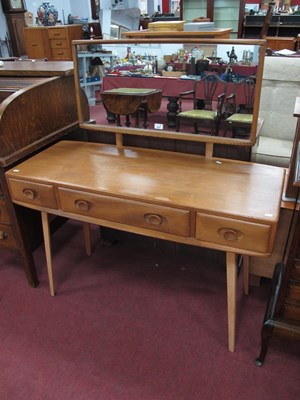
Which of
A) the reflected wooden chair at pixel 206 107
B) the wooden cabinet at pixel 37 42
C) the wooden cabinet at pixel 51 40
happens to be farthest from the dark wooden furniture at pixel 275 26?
the reflected wooden chair at pixel 206 107

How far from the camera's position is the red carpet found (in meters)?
1.21

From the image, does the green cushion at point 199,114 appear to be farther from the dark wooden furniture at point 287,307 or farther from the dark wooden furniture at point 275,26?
the dark wooden furniture at point 275,26

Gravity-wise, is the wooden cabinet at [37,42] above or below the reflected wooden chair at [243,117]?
above

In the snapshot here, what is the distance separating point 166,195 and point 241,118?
1.76 ft

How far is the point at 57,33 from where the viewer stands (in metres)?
5.38

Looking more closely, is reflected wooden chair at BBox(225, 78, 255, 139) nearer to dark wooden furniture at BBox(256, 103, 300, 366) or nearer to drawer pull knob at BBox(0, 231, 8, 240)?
dark wooden furniture at BBox(256, 103, 300, 366)

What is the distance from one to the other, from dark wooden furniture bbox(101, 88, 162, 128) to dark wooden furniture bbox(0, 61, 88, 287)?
196 millimetres

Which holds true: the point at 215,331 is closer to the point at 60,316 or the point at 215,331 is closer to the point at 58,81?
the point at 60,316

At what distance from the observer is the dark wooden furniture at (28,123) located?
52.3 inches

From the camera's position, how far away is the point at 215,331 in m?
1.42

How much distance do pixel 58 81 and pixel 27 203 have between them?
62 cm

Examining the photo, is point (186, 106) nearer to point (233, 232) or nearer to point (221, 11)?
point (233, 232)

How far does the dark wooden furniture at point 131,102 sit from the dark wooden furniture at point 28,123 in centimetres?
20

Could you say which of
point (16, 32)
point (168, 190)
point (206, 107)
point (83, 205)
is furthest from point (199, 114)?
point (16, 32)
